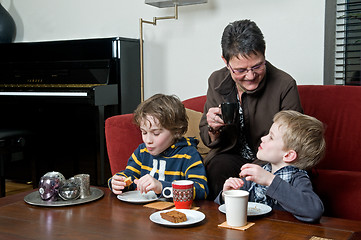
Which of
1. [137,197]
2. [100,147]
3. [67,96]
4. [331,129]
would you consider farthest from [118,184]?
[67,96]

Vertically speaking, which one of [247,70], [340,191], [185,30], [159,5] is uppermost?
[159,5]

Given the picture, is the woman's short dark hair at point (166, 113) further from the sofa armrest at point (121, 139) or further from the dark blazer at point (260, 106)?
the sofa armrest at point (121, 139)

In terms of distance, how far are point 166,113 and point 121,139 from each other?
64 centimetres

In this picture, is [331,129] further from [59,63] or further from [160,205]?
[59,63]

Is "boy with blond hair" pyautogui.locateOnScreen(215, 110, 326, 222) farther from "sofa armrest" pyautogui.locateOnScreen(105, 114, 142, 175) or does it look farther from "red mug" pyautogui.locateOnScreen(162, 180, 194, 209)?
"sofa armrest" pyautogui.locateOnScreen(105, 114, 142, 175)

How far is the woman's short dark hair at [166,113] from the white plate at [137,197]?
288 mm

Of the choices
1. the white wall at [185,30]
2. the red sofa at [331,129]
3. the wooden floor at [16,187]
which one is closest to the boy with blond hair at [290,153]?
the red sofa at [331,129]

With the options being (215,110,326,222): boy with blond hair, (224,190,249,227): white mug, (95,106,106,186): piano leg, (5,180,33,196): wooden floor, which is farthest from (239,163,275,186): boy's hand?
(5,180,33,196): wooden floor

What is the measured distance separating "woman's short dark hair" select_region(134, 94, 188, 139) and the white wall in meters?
1.51

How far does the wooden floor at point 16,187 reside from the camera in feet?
12.9

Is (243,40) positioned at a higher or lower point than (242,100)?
higher

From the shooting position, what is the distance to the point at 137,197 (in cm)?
164

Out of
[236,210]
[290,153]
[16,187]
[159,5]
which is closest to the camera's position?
[236,210]

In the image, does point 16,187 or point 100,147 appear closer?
point 100,147
